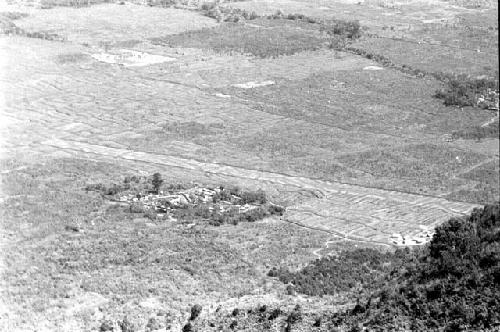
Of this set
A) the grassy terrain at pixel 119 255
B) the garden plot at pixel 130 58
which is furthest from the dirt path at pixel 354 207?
the garden plot at pixel 130 58

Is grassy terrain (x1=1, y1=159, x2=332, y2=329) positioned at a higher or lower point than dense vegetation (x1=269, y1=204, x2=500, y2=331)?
lower

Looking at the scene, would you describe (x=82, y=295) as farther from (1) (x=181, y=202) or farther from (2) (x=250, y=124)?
(2) (x=250, y=124)

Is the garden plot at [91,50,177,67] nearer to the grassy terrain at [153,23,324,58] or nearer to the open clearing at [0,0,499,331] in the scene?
the open clearing at [0,0,499,331]

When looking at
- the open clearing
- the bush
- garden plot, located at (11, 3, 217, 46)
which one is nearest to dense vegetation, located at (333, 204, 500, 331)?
the open clearing

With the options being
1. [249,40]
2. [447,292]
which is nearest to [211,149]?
[447,292]

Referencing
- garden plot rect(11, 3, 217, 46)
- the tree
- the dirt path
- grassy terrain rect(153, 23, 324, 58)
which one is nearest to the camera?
the dirt path

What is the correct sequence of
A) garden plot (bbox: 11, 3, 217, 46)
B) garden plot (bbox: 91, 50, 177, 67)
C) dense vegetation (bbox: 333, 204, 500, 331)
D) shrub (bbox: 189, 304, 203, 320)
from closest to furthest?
1. dense vegetation (bbox: 333, 204, 500, 331)
2. shrub (bbox: 189, 304, 203, 320)
3. garden plot (bbox: 91, 50, 177, 67)
4. garden plot (bbox: 11, 3, 217, 46)

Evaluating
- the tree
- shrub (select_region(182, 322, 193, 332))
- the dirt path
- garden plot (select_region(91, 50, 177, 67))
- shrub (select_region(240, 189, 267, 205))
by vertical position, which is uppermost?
garden plot (select_region(91, 50, 177, 67))

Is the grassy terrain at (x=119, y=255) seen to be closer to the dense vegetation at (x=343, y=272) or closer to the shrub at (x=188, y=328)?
the dense vegetation at (x=343, y=272)
